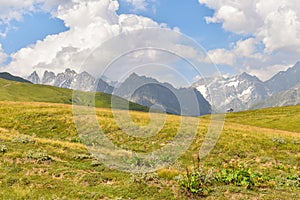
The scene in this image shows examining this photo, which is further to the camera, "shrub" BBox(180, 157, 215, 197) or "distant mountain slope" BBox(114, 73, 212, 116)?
"distant mountain slope" BBox(114, 73, 212, 116)

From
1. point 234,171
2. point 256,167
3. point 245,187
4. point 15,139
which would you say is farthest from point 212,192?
point 15,139

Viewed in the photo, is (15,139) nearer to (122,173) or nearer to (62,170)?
(62,170)

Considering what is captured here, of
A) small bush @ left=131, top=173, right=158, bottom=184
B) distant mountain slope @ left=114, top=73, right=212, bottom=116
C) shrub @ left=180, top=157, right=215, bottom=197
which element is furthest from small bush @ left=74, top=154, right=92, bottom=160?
shrub @ left=180, top=157, right=215, bottom=197

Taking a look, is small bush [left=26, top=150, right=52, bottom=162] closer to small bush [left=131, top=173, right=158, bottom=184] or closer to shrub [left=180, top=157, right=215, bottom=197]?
small bush [left=131, top=173, right=158, bottom=184]

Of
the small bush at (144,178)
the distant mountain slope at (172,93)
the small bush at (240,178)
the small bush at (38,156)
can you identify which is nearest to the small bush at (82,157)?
the small bush at (38,156)

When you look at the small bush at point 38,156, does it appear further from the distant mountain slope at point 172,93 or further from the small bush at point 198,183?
the small bush at point 198,183

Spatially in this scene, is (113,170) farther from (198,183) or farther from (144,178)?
(198,183)

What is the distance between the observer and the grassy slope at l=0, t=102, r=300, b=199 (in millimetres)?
18781

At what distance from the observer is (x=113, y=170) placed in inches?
961

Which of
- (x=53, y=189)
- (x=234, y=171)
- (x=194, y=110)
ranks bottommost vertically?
(x=53, y=189)

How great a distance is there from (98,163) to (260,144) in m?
22.9

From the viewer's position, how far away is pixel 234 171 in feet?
72.3

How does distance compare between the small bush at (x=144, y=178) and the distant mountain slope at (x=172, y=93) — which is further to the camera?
the small bush at (x=144, y=178)

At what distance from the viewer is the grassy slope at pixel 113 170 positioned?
18.8 meters
